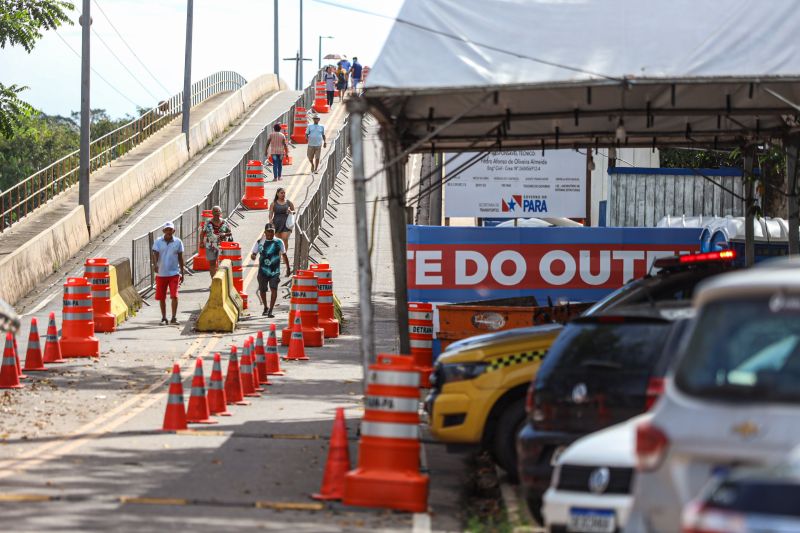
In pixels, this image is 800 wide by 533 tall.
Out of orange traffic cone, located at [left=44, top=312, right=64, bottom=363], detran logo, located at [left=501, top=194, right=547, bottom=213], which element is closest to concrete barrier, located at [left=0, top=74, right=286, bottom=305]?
orange traffic cone, located at [left=44, top=312, right=64, bottom=363]

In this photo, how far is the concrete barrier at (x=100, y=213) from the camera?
27.2 m

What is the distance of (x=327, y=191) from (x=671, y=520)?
34.3m

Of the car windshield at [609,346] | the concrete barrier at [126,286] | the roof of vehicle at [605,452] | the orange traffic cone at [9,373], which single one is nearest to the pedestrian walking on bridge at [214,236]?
the concrete barrier at [126,286]

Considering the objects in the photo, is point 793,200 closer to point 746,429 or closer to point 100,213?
point 746,429

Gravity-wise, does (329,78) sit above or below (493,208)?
above

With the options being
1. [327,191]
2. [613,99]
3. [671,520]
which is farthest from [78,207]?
[671,520]

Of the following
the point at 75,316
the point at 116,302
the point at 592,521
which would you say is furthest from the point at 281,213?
the point at 592,521

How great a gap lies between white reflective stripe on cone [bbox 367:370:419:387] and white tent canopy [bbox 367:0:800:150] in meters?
2.89

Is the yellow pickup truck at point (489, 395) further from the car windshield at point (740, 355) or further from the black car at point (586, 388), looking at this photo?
the car windshield at point (740, 355)

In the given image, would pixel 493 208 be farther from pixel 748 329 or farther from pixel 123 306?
pixel 748 329

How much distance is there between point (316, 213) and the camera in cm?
3444

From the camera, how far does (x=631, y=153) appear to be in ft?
157

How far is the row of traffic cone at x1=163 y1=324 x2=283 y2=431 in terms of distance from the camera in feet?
43.6

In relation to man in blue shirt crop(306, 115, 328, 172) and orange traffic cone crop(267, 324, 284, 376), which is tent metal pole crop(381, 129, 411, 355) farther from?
man in blue shirt crop(306, 115, 328, 172)
